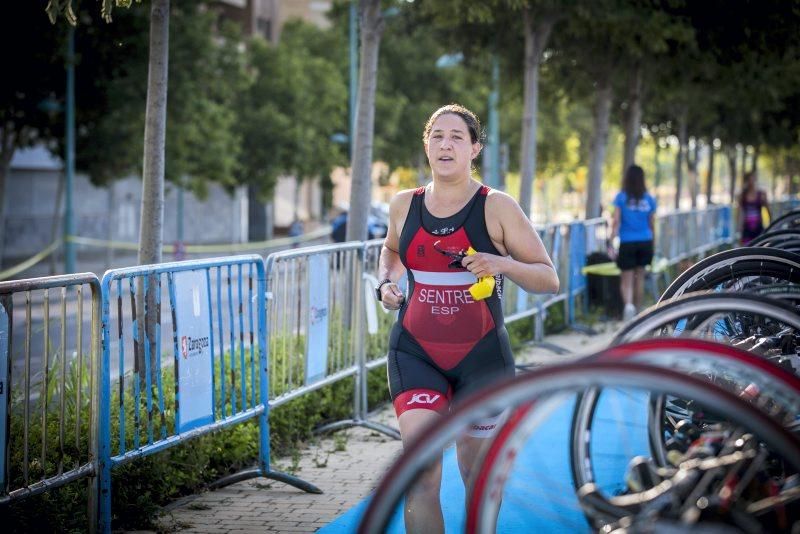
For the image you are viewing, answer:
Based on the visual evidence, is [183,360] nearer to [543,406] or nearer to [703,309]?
[703,309]

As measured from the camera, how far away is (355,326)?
9.05 metres

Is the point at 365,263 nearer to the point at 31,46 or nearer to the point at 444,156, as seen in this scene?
the point at 444,156

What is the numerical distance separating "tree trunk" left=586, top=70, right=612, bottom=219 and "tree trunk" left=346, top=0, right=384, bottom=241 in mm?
9154

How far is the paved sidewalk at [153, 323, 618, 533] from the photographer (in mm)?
6270

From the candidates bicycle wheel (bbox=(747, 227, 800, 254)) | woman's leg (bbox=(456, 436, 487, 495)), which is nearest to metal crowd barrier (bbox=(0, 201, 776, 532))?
woman's leg (bbox=(456, 436, 487, 495))

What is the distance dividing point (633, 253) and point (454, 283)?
35.2 feet

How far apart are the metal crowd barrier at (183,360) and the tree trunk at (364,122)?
14.7ft

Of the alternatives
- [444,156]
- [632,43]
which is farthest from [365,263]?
[632,43]

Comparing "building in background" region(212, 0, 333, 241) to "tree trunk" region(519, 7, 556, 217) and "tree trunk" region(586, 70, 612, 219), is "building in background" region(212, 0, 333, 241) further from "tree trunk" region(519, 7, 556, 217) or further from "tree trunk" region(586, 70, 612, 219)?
"tree trunk" region(519, 7, 556, 217)

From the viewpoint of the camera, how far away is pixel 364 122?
11883 millimetres

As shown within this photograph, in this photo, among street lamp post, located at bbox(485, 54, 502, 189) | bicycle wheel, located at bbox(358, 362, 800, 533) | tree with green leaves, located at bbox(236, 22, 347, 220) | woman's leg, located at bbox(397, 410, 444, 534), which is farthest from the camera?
tree with green leaves, located at bbox(236, 22, 347, 220)

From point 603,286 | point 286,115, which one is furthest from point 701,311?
point 286,115

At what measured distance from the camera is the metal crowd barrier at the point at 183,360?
5.86m

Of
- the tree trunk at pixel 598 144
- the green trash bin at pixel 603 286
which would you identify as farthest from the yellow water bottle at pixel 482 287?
the tree trunk at pixel 598 144
